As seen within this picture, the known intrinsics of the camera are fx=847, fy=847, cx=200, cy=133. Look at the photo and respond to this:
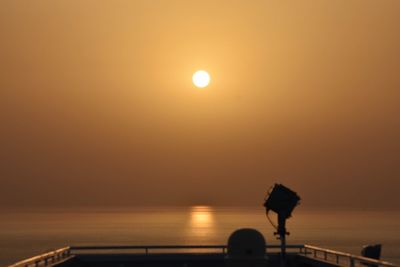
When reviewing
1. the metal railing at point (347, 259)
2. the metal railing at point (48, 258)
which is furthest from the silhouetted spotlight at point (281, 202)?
the metal railing at point (48, 258)

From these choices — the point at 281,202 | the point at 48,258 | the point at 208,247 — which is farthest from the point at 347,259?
the point at 48,258

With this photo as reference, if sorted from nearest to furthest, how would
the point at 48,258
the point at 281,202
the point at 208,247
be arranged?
the point at 281,202 → the point at 48,258 → the point at 208,247

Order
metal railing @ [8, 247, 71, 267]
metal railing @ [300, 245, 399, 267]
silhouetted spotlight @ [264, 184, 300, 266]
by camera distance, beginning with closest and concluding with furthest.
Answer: metal railing @ [300, 245, 399, 267]
metal railing @ [8, 247, 71, 267]
silhouetted spotlight @ [264, 184, 300, 266]

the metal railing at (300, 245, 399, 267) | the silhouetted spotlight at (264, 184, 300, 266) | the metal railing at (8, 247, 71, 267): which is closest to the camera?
the metal railing at (300, 245, 399, 267)

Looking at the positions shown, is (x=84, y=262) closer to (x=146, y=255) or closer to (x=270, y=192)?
(x=146, y=255)

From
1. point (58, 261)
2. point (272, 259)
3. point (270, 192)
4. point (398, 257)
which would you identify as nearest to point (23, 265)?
point (58, 261)

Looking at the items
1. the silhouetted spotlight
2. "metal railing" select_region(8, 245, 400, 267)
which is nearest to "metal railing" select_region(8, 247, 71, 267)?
"metal railing" select_region(8, 245, 400, 267)

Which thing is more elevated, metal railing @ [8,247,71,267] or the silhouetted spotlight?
the silhouetted spotlight

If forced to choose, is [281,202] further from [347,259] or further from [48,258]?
[48,258]

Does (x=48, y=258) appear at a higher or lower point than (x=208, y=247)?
lower

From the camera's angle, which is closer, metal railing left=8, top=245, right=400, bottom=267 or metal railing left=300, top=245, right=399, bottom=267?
metal railing left=300, top=245, right=399, bottom=267

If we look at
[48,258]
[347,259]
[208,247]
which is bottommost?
[48,258]

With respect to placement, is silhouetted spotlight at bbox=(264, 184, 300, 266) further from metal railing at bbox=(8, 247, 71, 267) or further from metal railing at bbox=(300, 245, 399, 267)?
metal railing at bbox=(8, 247, 71, 267)

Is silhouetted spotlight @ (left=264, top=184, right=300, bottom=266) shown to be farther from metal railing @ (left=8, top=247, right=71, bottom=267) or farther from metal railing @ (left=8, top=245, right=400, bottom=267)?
metal railing @ (left=8, top=247, right=71, bottom=267)
